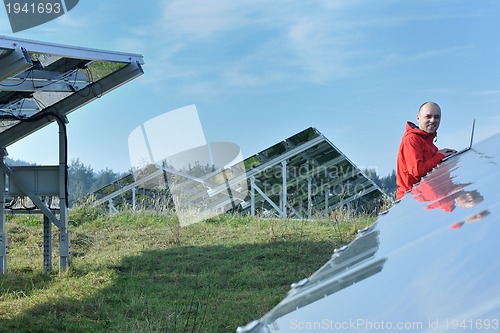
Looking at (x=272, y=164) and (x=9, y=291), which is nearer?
(x=9, y=291)

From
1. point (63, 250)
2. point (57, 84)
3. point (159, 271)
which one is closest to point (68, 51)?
point (57, 84)

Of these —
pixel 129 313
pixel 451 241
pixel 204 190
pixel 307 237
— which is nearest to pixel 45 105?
pixel 129 313

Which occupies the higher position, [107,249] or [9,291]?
[107,249]

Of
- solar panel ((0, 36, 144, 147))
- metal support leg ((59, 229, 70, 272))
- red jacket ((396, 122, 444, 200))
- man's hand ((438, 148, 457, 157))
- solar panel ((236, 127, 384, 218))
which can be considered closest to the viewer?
red jacket ((396, 122, 444, 200))

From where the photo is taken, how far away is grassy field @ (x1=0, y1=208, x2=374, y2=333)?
6.38m

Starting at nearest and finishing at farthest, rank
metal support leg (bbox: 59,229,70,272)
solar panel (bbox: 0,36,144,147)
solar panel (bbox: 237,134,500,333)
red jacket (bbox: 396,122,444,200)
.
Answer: solar panel (bbox: 237,134,500,333)
red jacket (bbox: 396,122,444,200)
solar panel (bbox: 0,36,144,147)
metal support leg (bbox: 59,229,70,272)

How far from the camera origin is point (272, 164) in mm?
14086

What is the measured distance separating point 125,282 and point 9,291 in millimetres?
1358

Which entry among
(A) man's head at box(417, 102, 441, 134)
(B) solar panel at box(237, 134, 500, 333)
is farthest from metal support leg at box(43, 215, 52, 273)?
(B) solar panel at box(237, 134, 500, 333)

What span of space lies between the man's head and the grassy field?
2.09 metres

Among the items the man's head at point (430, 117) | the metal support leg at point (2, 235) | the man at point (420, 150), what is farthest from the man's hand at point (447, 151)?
the metal support leg at point (2, 235)

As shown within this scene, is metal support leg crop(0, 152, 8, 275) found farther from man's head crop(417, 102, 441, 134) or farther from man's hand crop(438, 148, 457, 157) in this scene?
man's hand crop(438, 148, 457, 157)

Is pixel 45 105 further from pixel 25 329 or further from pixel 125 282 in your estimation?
pixel 25 329

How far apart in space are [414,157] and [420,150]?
0.08 meters
